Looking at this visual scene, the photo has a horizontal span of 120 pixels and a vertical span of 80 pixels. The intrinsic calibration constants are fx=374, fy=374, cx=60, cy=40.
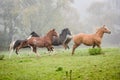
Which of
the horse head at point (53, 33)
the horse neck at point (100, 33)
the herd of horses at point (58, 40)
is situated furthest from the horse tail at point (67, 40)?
the horse neck at point (100, 33)

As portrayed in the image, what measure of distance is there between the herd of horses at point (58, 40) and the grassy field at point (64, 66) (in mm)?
177

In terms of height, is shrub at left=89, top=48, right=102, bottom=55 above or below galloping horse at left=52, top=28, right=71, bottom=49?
below

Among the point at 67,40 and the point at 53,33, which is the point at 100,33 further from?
the point at 53,33

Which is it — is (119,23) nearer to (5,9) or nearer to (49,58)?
(49,58)

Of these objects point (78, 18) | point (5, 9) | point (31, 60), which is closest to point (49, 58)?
A: point (31, 60)

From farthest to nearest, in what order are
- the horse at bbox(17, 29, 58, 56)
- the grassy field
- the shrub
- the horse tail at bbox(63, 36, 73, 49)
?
the horse at bbox(17, 29, 58, 56) < the horse tail at bbox(63, 36, 73, 49) < the shrub < the grassy field

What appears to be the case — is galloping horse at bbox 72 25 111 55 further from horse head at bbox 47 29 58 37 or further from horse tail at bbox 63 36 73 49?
horse head at bbox 47 29 58 37

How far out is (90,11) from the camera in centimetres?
690

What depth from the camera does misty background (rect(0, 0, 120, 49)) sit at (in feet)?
22.2

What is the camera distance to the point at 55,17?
745 cm

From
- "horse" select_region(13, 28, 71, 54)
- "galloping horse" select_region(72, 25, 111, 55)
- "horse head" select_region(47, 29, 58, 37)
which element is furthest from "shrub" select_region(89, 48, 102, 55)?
"horse head" select_region(47, 29, 58, 37)

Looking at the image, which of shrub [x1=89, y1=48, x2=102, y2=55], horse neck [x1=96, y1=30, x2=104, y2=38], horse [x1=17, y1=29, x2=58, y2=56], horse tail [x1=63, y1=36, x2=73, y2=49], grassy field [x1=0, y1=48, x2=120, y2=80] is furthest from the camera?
horse [x1=17, y1=29, x2=58, y2=56]

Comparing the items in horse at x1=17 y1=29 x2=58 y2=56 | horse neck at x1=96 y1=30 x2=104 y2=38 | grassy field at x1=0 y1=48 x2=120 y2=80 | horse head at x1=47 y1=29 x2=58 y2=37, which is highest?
horse head at x1=47 y1=29 x2=58 y2=37

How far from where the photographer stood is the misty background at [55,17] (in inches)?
266
